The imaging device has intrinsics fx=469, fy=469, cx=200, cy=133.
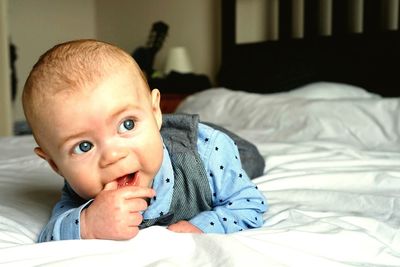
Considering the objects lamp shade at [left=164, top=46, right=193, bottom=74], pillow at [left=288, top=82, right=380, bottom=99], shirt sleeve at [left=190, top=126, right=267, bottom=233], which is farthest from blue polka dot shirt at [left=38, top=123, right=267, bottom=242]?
lamp shade at [left=164, top=46, right=193, bottom=74]

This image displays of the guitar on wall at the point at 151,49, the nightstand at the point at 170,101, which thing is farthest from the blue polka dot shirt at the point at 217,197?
the guitar on wall at the point at 151,49

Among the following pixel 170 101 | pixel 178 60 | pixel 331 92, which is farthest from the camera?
pixel 178 60

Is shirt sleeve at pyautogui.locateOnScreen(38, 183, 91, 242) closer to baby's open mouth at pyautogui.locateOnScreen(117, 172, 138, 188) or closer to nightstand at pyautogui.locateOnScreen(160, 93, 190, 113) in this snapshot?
baby's open mouth at pyautogui.locateOnScreen(117, 172, 138, 188)

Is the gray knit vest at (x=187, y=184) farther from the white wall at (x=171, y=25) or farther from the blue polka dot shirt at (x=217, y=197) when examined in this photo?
the white wall at (x=171, y=25)

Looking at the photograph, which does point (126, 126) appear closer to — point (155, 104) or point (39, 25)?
point (155, 104)

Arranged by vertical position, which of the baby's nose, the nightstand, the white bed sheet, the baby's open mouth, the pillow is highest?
the baby's nose

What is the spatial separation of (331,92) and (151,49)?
160 cm

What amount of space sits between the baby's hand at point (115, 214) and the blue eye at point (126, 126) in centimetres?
8

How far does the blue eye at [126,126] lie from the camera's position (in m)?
0.62

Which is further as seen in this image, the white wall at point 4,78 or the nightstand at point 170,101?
the white wall at point 4,78

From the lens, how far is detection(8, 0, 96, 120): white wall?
3.64 m

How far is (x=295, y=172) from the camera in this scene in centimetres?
110

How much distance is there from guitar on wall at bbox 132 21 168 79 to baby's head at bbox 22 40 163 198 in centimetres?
249

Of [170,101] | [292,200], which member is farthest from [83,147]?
[170,101]
